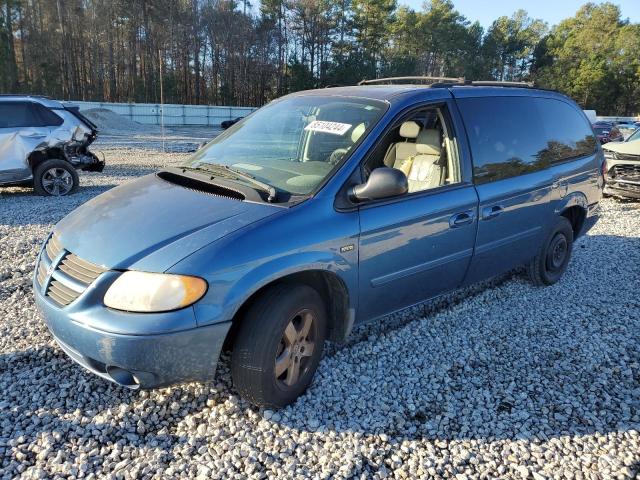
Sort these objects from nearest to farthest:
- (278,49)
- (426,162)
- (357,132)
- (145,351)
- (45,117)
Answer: (145,351) < (357,132) < (426,162) < (45,117) < (278,49)

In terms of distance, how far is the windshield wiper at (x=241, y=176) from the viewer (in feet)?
9.57

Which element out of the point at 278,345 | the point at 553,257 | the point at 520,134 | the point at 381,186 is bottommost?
the point at 553,257

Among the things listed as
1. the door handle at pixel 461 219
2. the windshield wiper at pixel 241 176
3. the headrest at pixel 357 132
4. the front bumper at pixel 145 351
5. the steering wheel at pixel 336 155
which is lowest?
the front bumper at pixel 145 351

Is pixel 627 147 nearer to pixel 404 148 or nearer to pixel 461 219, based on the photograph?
pixel 404 148

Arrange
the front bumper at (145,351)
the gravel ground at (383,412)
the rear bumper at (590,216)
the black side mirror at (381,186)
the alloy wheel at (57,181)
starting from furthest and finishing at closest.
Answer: the alloy wheel at (57,181), the rear bumper at (590,216), the black side mirror at (381,186), the gravel ground at (383,412), the front bumper at (145,351)

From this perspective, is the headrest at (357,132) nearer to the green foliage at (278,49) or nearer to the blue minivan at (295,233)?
the blue minivan at (295,233)

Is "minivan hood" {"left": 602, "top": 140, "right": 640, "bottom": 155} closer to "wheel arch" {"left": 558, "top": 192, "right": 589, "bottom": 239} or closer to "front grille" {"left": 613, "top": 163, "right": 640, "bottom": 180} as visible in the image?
"front grille" {"left": 613, "top": 163, "right": 640, "bottom": 180}

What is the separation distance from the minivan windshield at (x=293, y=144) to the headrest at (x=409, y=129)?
0.40 meters

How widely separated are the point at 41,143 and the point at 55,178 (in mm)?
692

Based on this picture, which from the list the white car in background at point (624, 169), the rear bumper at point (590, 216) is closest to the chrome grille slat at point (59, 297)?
the rear bumper at point (590, 216)

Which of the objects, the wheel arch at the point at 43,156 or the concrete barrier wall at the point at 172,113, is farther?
the concrete barrier wall at the point at 172,113

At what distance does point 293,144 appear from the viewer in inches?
138

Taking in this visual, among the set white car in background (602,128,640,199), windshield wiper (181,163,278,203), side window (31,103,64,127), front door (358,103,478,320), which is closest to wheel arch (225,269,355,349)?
front door (358,103,478,320)

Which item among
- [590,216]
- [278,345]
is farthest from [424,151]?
[590,216]
